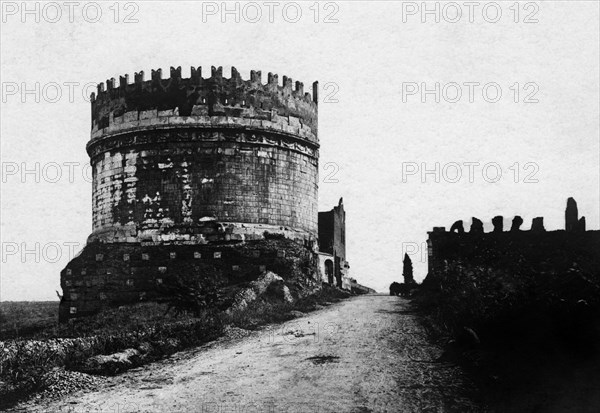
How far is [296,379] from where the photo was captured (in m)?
9.62

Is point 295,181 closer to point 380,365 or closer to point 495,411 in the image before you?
point 380,365

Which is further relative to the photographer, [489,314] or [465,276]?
[465,276]

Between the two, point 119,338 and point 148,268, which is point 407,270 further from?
point 119,338

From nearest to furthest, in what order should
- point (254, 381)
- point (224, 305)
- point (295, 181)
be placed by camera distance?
point (254, 381), point (224, 305), point (295, 181)

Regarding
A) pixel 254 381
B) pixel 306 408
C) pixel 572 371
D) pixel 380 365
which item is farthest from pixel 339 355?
pixel 572 371

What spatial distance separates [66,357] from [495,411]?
7.22 metres

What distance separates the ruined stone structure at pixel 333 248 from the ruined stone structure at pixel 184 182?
9.05 meters

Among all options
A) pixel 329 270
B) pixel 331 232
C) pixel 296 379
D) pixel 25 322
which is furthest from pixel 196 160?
pixel 331 232

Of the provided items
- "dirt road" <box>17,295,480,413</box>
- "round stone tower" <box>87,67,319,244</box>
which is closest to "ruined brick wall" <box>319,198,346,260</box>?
"round stone tower" <box>87,67,319,244</box>

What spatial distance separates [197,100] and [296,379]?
52.2 ft

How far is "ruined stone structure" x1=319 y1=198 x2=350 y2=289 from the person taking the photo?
3381 centimetres

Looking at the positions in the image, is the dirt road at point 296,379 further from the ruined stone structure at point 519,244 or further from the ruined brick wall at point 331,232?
the ruined brick wall at point 331,232

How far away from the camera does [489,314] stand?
10.8 metres

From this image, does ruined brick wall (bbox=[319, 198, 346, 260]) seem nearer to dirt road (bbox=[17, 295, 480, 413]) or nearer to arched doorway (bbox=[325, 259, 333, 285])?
arched doorway (bbox=[325, 259, 333, 285])
